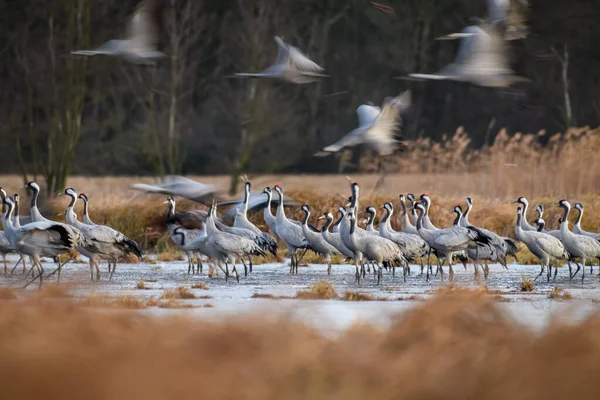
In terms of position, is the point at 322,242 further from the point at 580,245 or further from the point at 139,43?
the point at 139,43

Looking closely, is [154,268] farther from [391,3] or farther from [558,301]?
[391,3]

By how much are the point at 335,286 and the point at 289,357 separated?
787 centimetres

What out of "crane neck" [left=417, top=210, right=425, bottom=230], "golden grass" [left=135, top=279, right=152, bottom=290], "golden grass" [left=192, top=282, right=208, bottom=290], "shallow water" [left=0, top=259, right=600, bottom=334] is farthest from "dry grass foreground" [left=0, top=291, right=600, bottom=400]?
"crane neck" [left=417, top=210, right=425, bottom=230]

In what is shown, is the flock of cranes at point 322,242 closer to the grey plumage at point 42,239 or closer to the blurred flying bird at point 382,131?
the grey plumage at point 42,239

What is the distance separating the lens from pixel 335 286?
1280 centimetres

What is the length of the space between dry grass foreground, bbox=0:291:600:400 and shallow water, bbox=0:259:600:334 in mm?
2496

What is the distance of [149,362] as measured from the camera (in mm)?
4773

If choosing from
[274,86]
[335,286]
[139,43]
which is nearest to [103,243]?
[139,43]

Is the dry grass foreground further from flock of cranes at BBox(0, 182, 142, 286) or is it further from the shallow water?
flock of cranes at BBox(0, 182, 142, 286)

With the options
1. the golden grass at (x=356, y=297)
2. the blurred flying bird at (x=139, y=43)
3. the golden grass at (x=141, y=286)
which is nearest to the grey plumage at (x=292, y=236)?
the golden grass at (x=141, y=286)

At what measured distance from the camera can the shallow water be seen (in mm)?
9594

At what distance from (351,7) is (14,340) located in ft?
111

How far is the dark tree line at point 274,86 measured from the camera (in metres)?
27.4

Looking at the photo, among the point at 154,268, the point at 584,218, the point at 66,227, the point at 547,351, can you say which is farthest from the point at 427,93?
the point at 547,351
